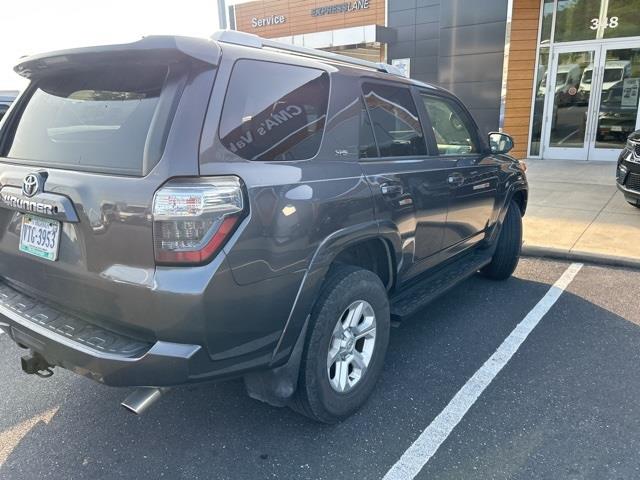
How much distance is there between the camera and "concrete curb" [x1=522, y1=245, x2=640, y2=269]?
5.24 m

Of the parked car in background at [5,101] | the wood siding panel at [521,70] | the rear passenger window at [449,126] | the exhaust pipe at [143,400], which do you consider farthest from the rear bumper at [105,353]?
the wood siding panel at [521,70]

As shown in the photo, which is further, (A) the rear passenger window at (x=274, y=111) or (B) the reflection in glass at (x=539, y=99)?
(B) the reflection in glass at (x=539, y=99)

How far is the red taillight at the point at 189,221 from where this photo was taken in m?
1.98

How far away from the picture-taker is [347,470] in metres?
2.45

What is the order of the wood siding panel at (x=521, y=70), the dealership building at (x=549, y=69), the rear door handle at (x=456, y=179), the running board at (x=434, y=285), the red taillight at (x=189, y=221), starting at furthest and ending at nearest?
the wood siding panel at (x=521, y=70)
the dealership building at (x=549, y=69)
the rear door handle at (x=456, y=179)
the running board at (x=434, y=285)
the red taillight at (x=189, y=221)

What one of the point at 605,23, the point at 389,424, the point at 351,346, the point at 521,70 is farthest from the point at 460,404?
the point at 605,23

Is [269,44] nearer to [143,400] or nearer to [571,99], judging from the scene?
[143,400]

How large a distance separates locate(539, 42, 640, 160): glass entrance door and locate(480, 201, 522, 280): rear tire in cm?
807

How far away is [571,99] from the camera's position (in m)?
11.5

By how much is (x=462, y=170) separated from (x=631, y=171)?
4.09 meters

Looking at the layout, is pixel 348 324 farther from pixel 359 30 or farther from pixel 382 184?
pixel 359 30

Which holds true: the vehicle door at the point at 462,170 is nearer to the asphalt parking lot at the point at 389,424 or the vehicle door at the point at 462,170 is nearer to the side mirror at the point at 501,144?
the side mirror at the point at 501,144

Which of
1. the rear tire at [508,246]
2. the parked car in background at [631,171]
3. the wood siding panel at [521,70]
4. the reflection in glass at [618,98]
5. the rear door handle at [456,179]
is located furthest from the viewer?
the wood siding panel at [521,70]

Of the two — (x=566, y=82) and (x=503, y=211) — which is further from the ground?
(x=566, y=82)
